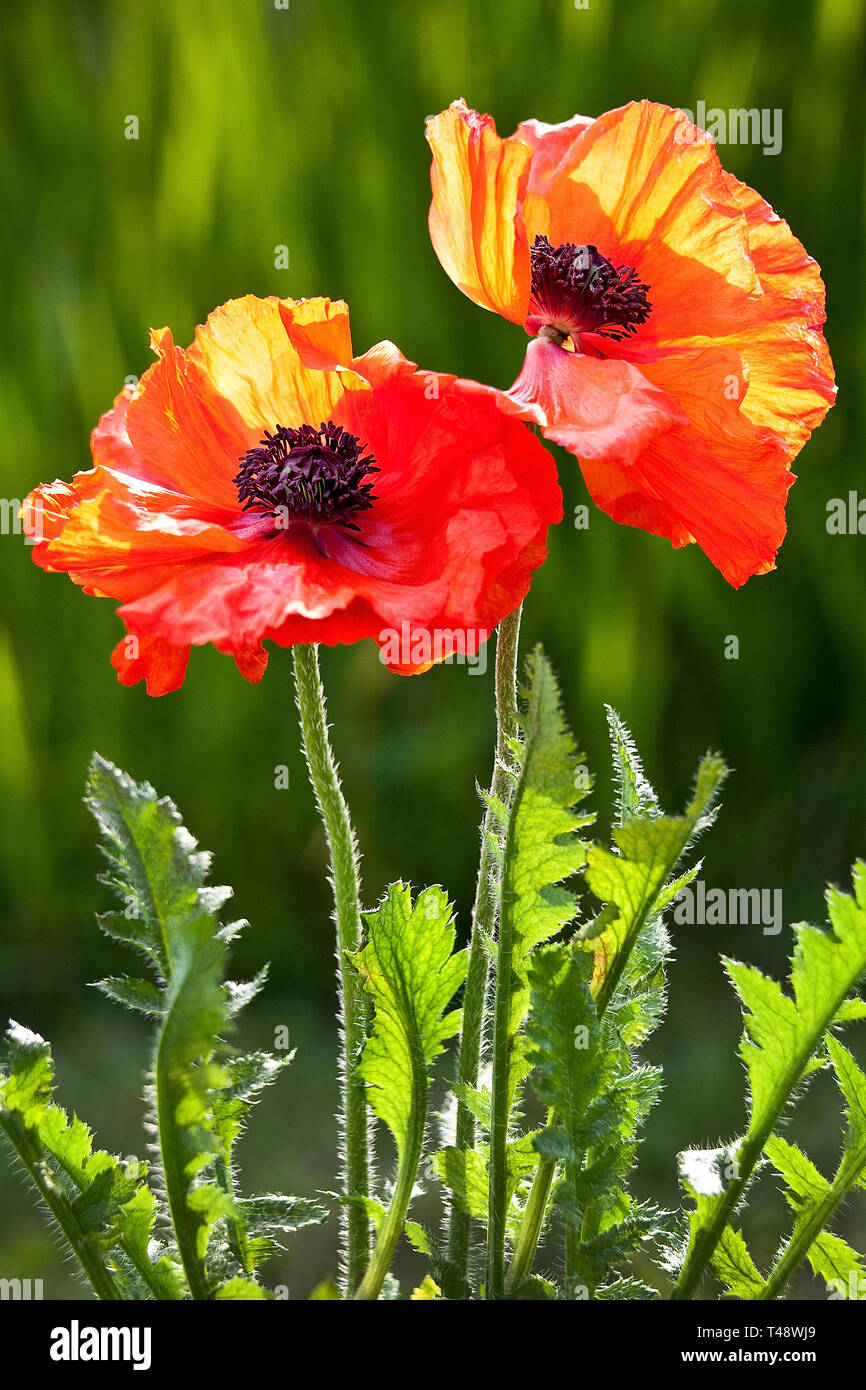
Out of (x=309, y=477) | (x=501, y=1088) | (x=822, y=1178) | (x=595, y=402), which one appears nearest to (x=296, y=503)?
(x=309, y=477)

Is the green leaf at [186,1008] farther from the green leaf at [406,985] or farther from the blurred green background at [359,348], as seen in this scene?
the blurred green background at [359,348]

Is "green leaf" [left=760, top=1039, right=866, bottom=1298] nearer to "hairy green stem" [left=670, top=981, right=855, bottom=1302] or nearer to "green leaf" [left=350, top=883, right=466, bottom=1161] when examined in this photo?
"hairy green stem" [left=670, top=981, right=855, bottom=1302]

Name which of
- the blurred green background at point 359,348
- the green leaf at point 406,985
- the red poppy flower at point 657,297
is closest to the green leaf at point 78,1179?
the green leaf at point 406,985

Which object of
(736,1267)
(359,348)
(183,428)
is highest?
(359,348)

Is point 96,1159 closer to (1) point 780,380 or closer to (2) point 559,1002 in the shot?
(2) point 559,1002

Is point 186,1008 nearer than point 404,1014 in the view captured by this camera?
Yes

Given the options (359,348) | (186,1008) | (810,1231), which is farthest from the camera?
(359,348)

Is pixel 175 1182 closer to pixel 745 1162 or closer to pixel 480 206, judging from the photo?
pixel 745 1162
